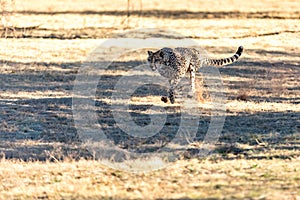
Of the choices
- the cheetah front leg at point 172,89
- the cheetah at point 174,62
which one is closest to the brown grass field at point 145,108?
the cheetah front leg at point 172,89

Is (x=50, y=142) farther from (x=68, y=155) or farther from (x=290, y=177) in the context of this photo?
(x=290, y=177)

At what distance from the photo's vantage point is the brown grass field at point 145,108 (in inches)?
355

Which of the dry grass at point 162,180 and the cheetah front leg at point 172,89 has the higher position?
the cheetah front leg at point 172,89

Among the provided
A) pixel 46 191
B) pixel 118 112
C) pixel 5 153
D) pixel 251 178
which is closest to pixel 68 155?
pixel 5 153

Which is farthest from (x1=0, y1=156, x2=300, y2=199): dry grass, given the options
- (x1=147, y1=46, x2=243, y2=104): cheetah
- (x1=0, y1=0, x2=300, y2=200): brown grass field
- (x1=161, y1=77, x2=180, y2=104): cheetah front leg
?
(x1=161, y1=77, x2=180, y2=104): cheetah front leg

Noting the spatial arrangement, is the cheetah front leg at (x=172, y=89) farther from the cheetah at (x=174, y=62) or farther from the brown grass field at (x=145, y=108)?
the brown grass field at (x=145, y=108)

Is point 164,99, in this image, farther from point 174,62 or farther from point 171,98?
point 174,62

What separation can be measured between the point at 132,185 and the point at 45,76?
439 inches

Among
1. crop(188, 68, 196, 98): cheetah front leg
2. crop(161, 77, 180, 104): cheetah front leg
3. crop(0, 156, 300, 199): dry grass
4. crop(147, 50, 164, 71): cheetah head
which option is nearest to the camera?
crop(0, 156, 300, 199): dry grass

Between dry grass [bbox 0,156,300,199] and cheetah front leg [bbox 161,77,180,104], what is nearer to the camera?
A: dry grass [bbox 0,156,300,199]

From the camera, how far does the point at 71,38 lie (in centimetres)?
2703

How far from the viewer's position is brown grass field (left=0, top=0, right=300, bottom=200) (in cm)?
902

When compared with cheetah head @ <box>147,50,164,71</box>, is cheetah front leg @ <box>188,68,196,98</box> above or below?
below

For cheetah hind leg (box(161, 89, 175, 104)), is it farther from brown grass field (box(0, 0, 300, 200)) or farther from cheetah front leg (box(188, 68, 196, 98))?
cheetah front leg (box(188, 68, 196, 98))
